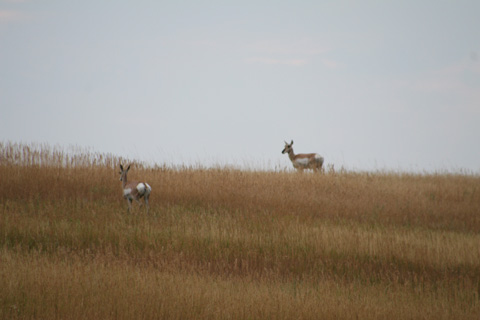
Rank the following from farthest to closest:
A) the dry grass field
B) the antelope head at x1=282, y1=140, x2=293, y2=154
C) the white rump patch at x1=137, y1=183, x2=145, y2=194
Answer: the antelope head at x1=282, y1=140, x2=293, y2=154 < the white rump patch at x1=137, y1=183, x2=145, y2=194 < the dry grass field

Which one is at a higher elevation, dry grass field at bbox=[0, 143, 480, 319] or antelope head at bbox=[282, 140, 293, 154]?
antelope head at bbox=[282, 140, 293, 154]

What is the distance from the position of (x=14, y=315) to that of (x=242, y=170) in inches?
643

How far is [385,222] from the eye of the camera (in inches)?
581

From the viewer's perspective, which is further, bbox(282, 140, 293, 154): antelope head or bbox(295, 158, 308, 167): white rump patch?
bbox(282, 140, 293, 154): antelope head

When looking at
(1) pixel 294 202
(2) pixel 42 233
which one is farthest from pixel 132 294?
(1) pixel 294 202

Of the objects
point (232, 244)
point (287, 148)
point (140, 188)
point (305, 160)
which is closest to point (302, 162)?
point (305, 160)

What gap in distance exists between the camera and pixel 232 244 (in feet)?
35.5

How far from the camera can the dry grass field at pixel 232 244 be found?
6703mm

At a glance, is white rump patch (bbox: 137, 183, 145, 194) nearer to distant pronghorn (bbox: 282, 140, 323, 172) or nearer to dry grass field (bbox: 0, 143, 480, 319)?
dry grass field (bbox: 0, 143, 480, 319)

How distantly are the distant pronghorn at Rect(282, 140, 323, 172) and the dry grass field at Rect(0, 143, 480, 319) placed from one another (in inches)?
102

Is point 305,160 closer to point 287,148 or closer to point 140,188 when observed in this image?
point 287,148

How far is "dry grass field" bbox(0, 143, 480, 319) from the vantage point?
22.0 ft

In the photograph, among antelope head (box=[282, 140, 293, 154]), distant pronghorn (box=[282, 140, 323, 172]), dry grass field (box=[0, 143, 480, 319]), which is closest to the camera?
dry grass field (box=[0, 143, 480, 319])

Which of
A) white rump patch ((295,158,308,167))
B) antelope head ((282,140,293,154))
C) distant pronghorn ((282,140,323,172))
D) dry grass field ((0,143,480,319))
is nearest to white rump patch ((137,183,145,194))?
dry grass field ((0,143,480,319))
